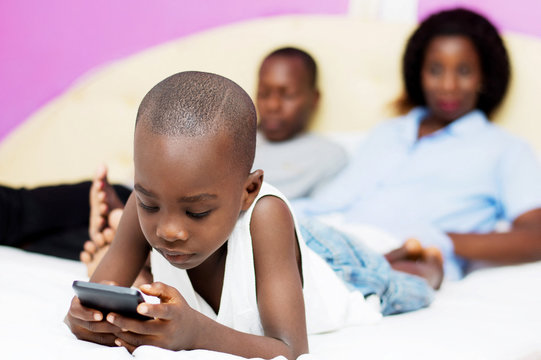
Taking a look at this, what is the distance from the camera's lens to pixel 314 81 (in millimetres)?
1961

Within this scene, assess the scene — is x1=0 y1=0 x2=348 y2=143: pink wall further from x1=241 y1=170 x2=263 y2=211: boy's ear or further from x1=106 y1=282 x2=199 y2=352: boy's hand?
x1=106 y1=282 x2=199 y2=352: boy's hand

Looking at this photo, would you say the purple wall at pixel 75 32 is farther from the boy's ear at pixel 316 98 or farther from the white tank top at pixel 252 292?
the white tank top at pixel 252 292

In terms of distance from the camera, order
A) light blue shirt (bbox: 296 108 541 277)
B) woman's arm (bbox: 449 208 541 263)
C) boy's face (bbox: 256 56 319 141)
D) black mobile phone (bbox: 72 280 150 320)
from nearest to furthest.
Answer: black mobile phone (bbox: 72 280 150 320), woman's arm (bbox: 449 208 541 263), light blue shirt (bbox: 296 108 541 277), boy's face (bbox: 256 56 319 141)

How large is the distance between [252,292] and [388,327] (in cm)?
26

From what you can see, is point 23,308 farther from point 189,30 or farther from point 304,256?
point 189,30

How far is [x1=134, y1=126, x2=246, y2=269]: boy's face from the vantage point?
811mm

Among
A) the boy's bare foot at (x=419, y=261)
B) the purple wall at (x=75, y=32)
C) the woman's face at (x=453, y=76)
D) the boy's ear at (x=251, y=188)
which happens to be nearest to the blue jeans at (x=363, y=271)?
the boy's bare foot at (x=419, y=261)

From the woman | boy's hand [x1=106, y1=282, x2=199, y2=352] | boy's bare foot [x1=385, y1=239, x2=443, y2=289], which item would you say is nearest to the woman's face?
the woman

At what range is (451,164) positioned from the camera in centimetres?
171

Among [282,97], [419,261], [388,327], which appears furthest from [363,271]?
[282,97]

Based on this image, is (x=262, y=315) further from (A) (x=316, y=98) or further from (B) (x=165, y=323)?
(A) (x=316, y=98)

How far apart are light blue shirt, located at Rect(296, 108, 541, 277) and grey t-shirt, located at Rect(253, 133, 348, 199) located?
0.03m

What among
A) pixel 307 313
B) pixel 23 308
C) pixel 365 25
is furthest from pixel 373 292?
pixel 365 25

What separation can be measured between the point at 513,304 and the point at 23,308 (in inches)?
32.2
